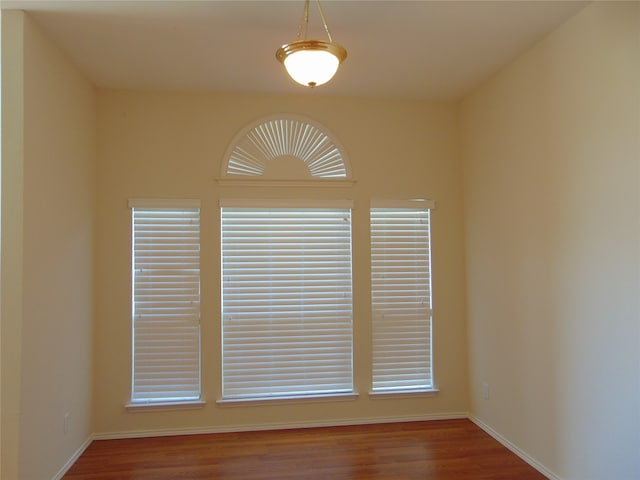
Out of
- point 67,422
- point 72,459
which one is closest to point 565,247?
point 67,422

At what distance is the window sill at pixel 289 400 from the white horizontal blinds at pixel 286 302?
1.6 inches

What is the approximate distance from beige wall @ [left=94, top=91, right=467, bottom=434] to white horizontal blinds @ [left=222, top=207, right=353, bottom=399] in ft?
0.36

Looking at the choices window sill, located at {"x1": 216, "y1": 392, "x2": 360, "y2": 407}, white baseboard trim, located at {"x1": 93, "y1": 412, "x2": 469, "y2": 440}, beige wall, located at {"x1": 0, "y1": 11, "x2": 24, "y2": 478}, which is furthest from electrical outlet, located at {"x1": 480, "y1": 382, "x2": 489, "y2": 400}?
beige wall, located at {"x1": 0, "y1": 11, "x2": 24, "y2": 478}

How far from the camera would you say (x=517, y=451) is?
3.38 m

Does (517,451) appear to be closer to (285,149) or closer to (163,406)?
(163,406)

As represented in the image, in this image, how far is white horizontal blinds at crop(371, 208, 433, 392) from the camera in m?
4.11

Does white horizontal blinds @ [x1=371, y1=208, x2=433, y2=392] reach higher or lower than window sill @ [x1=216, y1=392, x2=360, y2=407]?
higher

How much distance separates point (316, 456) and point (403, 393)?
1075 mm

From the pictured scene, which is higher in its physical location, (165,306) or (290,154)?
(290,154)

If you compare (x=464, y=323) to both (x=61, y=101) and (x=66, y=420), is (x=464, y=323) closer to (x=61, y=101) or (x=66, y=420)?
(x=66, y=420)

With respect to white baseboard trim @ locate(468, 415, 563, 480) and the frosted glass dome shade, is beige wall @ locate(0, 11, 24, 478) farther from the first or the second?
white baseboard trim @ locate(468, 415, 563, 480)

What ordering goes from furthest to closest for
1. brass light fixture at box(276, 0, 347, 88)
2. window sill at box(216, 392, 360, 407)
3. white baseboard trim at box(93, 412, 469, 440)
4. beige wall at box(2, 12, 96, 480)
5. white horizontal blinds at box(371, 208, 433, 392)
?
white horizontal blinds at box(371, 208, 433, 392), window sill at box(216, 392, 360, 407), white baseboard trim at box(93, 412, 469, 440), beige wall at box(2, 12, 96, 480), brass light fixture at box(276, 0, 347, 88)

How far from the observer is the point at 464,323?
13.8ft

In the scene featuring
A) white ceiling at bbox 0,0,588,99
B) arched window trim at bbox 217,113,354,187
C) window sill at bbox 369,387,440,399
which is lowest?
window sill at bbox 369,387,440,399
